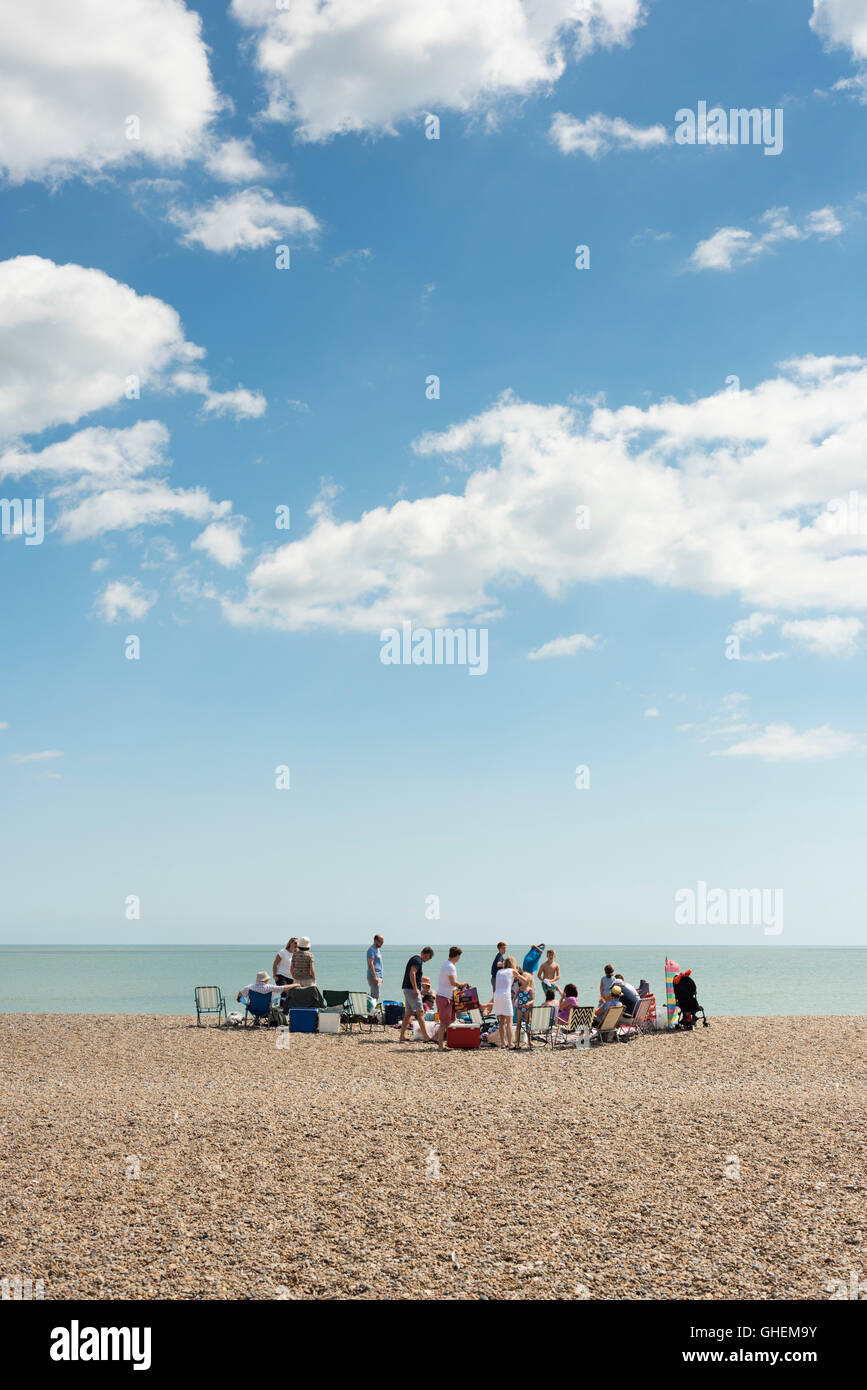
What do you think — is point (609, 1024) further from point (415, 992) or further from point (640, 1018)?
point (415, 992)

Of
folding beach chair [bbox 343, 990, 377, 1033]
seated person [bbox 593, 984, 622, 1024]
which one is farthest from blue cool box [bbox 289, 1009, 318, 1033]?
seated person [bbox 593, 984, 622, 1024]

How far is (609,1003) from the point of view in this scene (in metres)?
17.3

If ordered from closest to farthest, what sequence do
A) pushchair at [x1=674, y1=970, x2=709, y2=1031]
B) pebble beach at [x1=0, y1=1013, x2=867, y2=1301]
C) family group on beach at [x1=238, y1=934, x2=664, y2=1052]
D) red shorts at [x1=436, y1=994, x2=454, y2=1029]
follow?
pebble beach at [x1=0, y1=1013, x2=867, y2=1301]
family group on beach at [x1=238, y1=934, x2=664, y2=1052]
red shorts at [x1=436, y1=994, x2=454, y2=1029]
pushchair at [x1=674, y1=970, x2=709, y2=1031]

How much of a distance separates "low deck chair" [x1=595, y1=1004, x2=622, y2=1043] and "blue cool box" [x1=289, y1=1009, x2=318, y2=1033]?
201 inches

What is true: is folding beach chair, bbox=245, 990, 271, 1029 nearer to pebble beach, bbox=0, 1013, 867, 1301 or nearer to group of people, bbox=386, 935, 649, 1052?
group of people, bbox=386, 935, 649, 1052

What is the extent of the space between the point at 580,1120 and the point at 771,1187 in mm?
2401

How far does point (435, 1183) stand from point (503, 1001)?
8.33 m

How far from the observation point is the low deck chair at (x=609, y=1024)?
1636cm

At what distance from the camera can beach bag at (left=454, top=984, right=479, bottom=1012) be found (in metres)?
18.1

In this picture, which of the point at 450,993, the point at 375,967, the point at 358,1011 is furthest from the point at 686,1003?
the point at 358,1011

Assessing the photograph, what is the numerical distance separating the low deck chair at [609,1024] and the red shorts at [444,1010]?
246 centimetres

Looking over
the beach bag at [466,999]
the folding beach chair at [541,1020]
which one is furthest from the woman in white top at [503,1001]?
the beach bag at [466,999]
